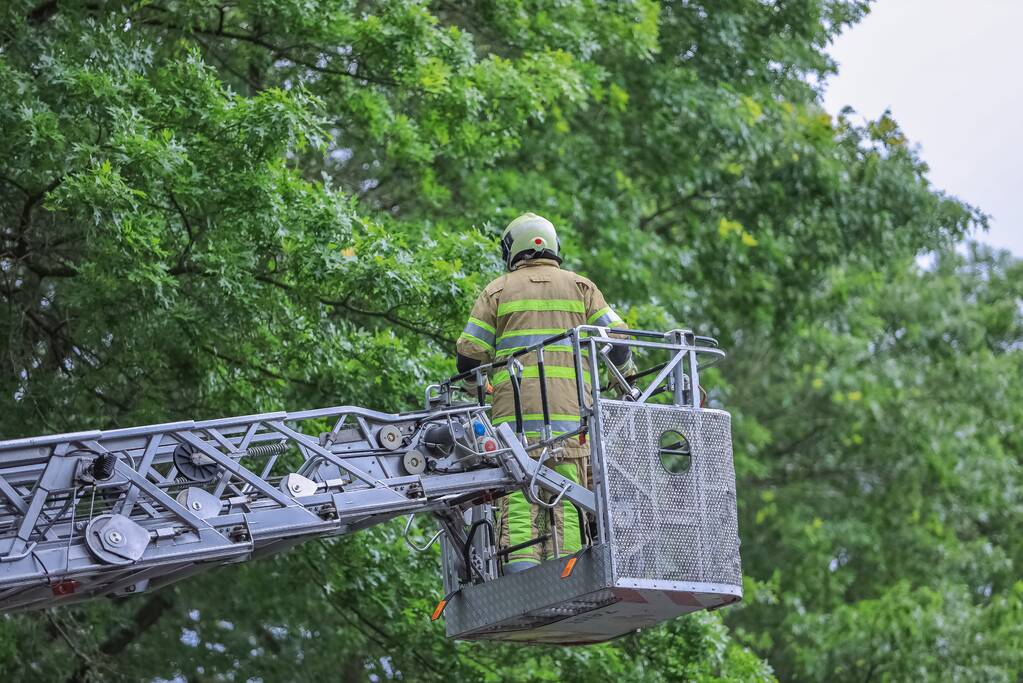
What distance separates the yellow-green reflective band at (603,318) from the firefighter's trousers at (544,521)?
0.75 m

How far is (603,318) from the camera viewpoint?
376 inches

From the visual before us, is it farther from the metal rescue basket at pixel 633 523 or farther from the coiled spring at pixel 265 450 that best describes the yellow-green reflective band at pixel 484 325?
the coiled spring at pixel 265 450

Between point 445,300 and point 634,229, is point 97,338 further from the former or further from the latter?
point 634,229

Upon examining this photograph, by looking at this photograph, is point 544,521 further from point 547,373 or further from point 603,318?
point 603,318

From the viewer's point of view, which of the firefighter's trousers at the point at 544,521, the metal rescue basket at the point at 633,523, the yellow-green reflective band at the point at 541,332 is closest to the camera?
the metal rescue basket at the point at 633,523

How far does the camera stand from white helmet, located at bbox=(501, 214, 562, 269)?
953 centimetres

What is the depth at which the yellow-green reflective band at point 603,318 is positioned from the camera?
9.51 metres

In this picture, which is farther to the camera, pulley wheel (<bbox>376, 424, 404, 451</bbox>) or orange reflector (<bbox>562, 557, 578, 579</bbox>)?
pulley wheel (<bbox>376, 424, 404, 451</bbox>)

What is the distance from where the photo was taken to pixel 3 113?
37.8 ft

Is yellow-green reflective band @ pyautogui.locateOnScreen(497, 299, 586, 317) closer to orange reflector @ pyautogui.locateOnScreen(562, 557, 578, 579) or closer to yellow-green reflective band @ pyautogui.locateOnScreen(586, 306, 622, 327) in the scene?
yellow-green reflective band @ pyautogui.locateOnScreen(586, 306, 622, 327)

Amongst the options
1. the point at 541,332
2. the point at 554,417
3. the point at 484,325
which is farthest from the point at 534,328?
the point at 554,417

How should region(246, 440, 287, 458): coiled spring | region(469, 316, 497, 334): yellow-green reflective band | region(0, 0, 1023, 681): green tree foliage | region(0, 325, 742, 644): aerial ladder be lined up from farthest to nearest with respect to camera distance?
region(0, 0, 1023, 681): green tree foliage, region(469, 316, 497, 334): yellow-green reflective band, region(246, 440, 287, 458): coiled spring, region(0, 325, 742, 644): aerial ladder

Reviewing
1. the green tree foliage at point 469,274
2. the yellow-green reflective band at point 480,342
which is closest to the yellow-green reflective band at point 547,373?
the yellow-green reflective band at point 480,342

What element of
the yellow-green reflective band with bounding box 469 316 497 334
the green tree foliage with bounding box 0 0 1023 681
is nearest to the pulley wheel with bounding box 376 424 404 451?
the yellow-green reflective band with bounding box 469 316 497 334
